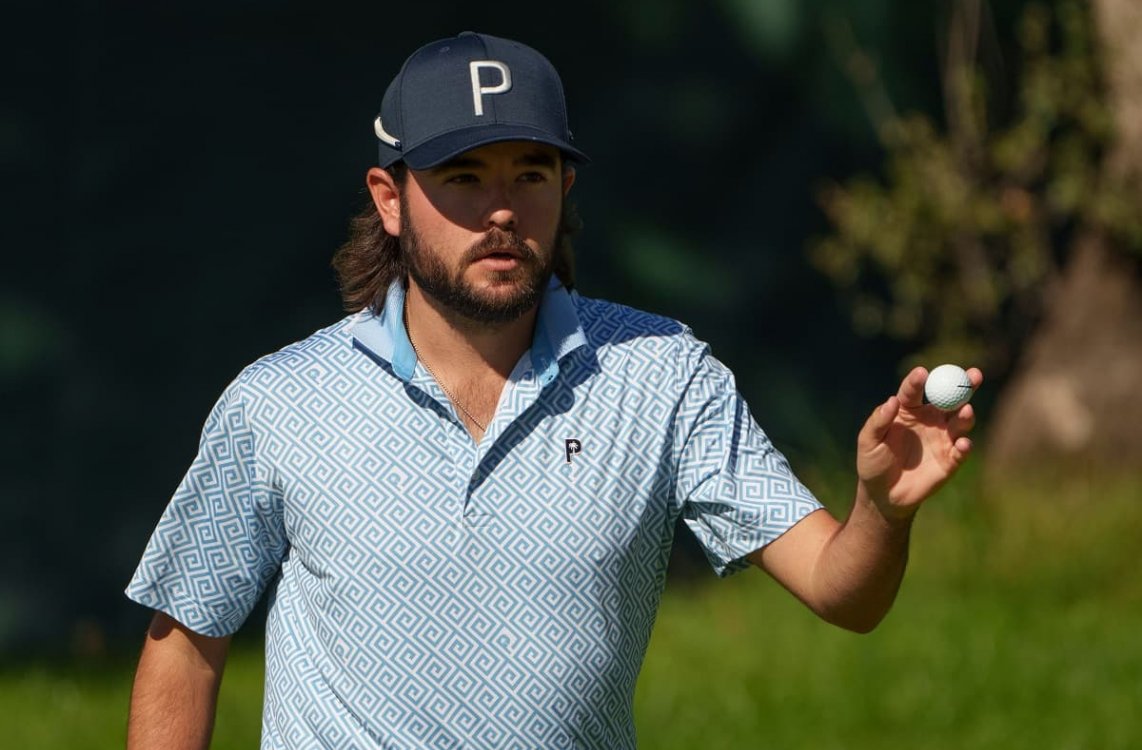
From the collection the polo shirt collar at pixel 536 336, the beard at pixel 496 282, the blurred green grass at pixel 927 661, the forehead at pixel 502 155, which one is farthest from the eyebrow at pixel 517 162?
the blurred green grass at pixel 927 661

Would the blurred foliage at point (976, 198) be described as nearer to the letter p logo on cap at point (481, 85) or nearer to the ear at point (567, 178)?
the ear at point (567, 178)

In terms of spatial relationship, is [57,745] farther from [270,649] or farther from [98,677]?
[270,649]

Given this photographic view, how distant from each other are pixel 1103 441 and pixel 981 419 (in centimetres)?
85

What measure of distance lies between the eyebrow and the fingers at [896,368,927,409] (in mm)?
740

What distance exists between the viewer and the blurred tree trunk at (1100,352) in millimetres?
7707

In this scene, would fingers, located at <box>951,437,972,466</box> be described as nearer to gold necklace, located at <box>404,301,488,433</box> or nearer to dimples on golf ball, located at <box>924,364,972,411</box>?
dimples on golf ball, located at <box>924,364,972,411</box>

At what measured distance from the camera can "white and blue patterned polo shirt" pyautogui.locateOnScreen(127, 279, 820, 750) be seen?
3285mm

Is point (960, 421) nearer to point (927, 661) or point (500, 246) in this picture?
point (500, 246)

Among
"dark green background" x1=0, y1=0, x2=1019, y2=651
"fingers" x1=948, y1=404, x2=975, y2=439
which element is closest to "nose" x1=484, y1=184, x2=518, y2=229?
"fingers" x1=948, y1=404, x2=975, y2=439

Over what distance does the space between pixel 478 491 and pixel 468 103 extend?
64cm

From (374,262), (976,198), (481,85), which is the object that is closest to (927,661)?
(976,198)

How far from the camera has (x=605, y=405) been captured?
3408 mm

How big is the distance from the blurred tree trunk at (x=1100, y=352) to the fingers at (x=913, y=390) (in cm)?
477

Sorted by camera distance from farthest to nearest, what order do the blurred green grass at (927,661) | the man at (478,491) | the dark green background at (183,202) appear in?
the dark green background at (183,202) → the blurred green grass at (927,661) → the man at (478,491)
